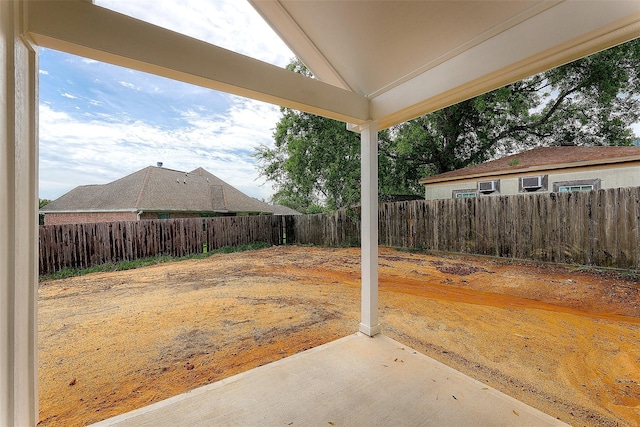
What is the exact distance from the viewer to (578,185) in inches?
234

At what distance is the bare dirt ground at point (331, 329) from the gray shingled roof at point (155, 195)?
16.2 feet

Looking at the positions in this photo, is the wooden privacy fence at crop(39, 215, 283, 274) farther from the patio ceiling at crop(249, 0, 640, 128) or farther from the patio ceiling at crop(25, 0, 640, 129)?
the patio ceiling at crop(249, 0, 640, 128)

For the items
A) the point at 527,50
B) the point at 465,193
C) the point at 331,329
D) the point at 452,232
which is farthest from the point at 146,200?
the point at 527,50

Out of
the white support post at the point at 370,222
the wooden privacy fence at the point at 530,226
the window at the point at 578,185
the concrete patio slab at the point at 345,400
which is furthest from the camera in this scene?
the window at the point at 578,185

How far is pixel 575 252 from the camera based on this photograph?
15.9ft

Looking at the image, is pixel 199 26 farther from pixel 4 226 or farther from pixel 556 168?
pixel 556 168

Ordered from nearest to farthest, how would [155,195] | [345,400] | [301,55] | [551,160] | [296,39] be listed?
[345,400], [296,39], [301,55], [551,160], [155,195]

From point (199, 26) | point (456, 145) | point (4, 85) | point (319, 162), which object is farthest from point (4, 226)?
point (456, 145)

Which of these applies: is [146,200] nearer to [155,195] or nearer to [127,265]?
[155,195]

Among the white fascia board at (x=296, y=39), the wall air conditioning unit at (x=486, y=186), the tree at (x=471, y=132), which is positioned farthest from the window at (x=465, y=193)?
the white fascia board at (x=296, y=39)

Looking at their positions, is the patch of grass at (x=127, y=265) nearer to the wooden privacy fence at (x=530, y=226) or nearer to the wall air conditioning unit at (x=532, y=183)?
the wooden privacy fence at (x=530, y=226)

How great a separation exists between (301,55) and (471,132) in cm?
974

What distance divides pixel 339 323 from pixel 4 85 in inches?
118

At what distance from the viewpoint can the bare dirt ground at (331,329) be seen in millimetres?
1832
